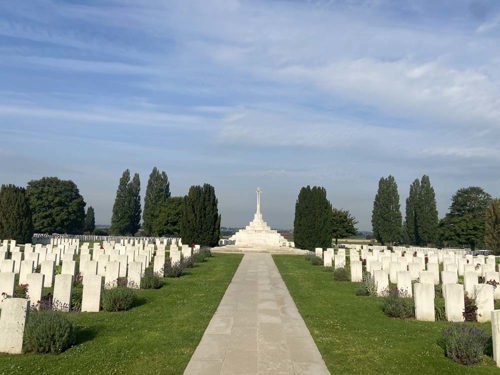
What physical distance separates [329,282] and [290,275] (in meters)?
2.62

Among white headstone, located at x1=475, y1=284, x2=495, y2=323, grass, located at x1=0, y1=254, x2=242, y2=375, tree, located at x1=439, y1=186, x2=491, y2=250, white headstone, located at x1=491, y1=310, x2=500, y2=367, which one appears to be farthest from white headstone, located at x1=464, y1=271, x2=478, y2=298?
tree, located at x1=439, y1=186, x2=491, y2=250

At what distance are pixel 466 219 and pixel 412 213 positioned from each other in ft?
26.2

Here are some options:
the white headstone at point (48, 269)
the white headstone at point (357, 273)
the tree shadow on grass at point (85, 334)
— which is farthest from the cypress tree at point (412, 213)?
the tree shadow on grass at point (85, 334)

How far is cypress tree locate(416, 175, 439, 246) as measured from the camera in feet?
198

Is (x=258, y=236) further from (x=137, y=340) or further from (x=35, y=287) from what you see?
(x=137, y=340)

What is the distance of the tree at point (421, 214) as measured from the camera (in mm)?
60438

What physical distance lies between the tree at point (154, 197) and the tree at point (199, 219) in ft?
81.2

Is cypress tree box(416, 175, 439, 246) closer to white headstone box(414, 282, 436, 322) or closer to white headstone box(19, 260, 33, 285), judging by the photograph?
white headstone box(414, 282, 436, 322)

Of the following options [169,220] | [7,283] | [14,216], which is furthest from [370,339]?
[169,220]

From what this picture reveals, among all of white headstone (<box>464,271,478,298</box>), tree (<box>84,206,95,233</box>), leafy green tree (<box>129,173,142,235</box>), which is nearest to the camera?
white headstone (<box>464,271,478,298</box>)

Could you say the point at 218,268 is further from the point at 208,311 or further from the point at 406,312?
the point at 406,312

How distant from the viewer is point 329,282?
18656mm

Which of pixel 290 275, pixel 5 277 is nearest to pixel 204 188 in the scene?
pixel 290 275

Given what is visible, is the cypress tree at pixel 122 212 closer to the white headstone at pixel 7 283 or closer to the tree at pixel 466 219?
the tree at pixel 466 219
